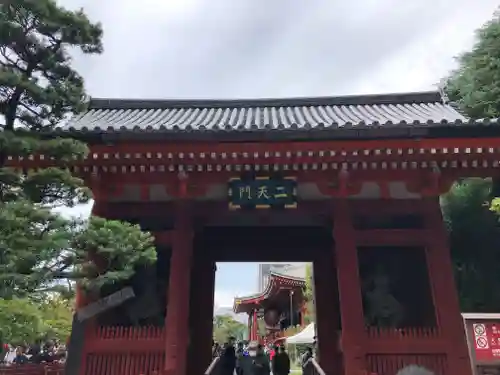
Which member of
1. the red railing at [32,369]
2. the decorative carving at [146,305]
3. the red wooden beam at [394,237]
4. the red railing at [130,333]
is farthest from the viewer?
the decorative carving at [146,305]

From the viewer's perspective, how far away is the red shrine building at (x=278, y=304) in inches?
983

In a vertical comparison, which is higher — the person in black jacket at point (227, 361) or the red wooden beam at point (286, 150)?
the red wooden beam at point (286, 150)

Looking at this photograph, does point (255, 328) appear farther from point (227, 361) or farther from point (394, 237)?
point (394, 237)

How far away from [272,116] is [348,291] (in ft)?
16.2

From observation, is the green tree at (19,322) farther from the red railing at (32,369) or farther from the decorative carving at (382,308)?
the decorative carving at (382,308)

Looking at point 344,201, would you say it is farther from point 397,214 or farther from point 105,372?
point 105,372

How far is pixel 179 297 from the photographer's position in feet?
22.5

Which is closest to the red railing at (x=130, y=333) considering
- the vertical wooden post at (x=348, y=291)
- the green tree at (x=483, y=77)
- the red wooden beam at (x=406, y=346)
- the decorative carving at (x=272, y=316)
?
the vertical wooden post at (x=348, y=291)

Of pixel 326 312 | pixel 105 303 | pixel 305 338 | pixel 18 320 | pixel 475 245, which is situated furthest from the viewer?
pixel 305 338

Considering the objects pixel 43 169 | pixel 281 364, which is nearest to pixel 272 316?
pixel 281 364

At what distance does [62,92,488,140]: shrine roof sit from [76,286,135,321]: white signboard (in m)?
2.54

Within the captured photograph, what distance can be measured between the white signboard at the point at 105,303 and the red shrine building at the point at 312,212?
161mm

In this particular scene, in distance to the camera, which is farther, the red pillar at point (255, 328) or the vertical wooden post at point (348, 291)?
the red pillar at point (255, 328)

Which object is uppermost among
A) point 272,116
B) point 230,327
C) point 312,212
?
point 272,116
